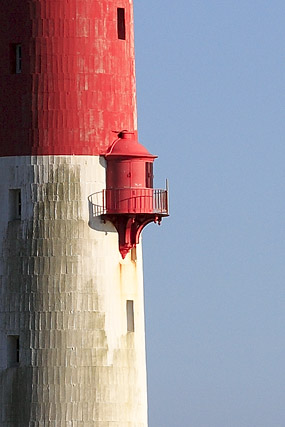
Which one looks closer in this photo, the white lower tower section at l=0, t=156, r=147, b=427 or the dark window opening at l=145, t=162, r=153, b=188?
the white lower tower section at l=0, t=156, r=147, b=427

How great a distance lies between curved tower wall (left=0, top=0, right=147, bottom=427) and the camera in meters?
85.2

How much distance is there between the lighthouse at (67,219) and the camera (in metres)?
85.2

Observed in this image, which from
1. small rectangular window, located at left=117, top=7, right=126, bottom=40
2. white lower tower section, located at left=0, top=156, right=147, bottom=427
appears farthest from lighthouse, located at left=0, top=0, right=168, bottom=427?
small rectangular window, located at left=117, top=7, right=126, bottom=40

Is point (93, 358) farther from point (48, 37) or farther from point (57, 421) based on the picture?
point (48, 37)

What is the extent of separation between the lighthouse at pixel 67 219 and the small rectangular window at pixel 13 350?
0.03 meters

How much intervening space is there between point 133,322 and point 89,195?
474 centimetres

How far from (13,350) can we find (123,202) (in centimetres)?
641

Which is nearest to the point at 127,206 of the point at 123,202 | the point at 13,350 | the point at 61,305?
the point at 123,202

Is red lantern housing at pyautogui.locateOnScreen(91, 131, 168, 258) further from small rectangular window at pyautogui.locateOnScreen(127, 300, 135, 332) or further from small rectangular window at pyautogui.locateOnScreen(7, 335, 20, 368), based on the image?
small rectangular window at pyautogui.locateOnScreen(7, 335, 20, 368)

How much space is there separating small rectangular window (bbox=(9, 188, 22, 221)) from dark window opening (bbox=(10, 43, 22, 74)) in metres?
4.19

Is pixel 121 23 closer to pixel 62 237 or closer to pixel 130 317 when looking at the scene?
pixel 62 237

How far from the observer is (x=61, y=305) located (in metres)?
85.2

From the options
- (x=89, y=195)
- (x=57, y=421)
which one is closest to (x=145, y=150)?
(x=89, y=195)

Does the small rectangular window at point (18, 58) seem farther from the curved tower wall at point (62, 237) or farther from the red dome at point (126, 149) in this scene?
the red dome at point (126, 149)
